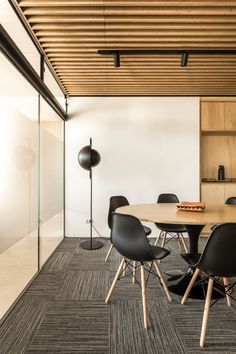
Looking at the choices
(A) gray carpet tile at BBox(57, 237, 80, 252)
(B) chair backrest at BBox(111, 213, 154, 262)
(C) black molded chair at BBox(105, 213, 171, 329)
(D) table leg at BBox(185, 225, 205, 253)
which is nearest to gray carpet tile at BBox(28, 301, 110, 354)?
(C) black molded chair at BBox(105, 213, 171, 329)

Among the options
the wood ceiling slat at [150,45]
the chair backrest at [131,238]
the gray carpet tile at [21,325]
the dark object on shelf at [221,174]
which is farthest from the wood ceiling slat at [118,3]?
the dark object on shelf at [221,174]

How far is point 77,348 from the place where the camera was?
1821mm

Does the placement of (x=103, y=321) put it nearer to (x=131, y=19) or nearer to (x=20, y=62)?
(x=20, y=62)

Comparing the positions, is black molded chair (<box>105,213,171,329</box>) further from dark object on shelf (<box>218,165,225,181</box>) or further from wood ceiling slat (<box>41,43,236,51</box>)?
dark object on shelf (<box>218,165,225,181</box>)

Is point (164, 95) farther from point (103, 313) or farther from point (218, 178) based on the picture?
point (103, 313)

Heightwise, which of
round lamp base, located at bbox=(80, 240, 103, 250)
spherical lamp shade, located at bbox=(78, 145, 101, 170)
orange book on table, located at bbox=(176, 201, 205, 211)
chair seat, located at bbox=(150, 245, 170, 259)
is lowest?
round lamp base, located at bbox=(80, 240, 103, 250)

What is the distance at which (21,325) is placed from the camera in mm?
2090

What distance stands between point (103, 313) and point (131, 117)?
3554 mm

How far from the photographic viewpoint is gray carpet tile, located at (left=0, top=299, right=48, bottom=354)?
1.84 meters

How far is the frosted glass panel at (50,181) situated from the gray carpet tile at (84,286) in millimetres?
615

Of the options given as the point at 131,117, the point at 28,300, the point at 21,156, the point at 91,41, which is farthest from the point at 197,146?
the point at 28,300

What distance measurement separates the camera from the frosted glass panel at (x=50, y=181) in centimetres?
343

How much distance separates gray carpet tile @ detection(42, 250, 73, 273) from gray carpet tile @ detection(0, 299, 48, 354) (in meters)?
0.80

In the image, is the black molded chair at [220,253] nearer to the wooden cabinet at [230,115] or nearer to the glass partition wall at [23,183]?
the glass partition wall at [23,183]
